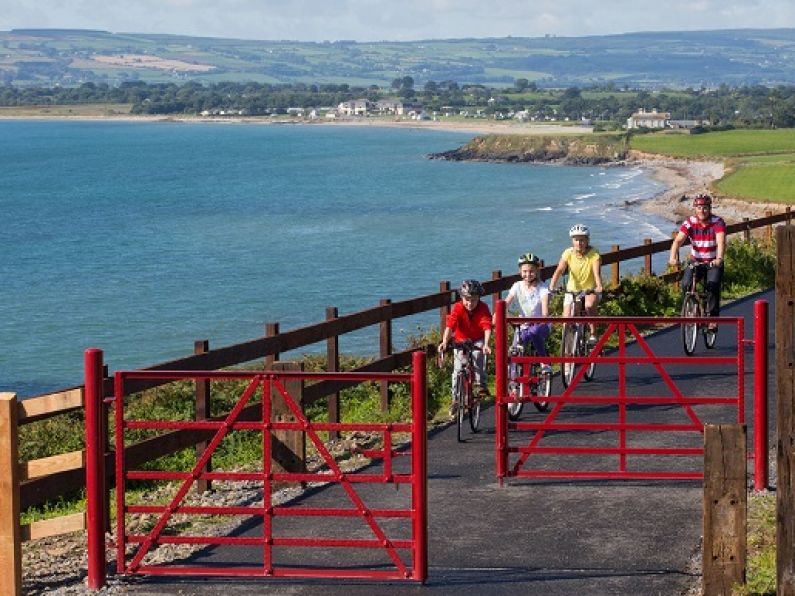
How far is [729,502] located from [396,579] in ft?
6.79

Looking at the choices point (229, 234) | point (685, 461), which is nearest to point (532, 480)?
point (685, 461)

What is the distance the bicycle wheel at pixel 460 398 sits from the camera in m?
14.2

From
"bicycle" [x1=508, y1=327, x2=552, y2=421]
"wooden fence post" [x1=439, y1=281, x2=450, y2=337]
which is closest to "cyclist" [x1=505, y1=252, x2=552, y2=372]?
"bicycle" [x1=508, y1=327, x2=552, y2=421]

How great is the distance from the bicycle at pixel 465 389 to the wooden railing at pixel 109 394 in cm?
113

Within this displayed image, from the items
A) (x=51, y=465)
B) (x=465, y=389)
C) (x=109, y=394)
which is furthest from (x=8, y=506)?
(x=465, y=389)

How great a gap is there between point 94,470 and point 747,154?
143 metres

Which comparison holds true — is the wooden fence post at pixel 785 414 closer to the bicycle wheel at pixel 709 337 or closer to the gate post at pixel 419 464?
the gate post at pixel 419 464

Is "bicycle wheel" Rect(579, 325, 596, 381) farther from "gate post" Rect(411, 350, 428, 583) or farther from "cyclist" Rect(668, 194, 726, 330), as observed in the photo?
"gate post" Rect(411, 350, 428, 583)

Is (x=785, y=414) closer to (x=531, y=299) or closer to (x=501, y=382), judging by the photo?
(x=501, y=382)

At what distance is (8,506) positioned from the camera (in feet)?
30.5

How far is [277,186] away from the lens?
139 metres

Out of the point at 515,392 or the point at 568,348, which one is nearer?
the point at 515,392

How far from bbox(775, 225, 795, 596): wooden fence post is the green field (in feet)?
260

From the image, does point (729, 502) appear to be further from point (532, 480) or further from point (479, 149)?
point (479, 149)
